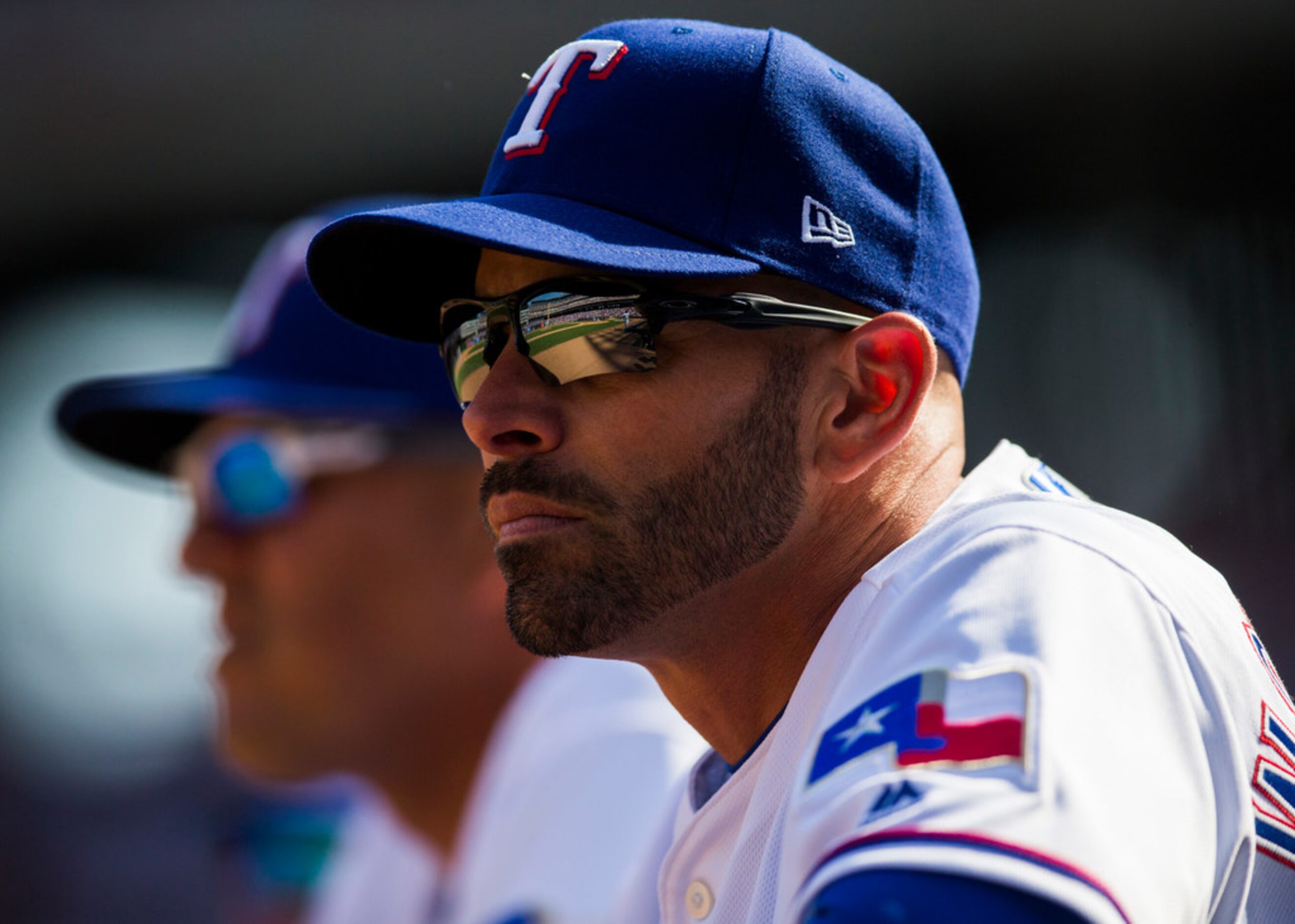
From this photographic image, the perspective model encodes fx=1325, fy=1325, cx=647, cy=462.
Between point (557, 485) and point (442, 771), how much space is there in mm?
1727

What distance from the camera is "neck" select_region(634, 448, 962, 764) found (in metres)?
1.61

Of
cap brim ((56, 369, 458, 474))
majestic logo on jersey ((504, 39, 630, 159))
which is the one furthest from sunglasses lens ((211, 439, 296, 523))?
majestic logo on jersey ((504, 39, 630, 159))

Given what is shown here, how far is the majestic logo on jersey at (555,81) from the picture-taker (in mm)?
1715

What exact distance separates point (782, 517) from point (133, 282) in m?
7.01

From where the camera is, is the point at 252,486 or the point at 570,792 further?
the point at 252,486

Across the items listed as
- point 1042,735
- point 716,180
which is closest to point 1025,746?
point 1042,735

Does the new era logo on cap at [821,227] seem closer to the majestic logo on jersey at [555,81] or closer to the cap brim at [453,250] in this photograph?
the cap brim at [453,250]

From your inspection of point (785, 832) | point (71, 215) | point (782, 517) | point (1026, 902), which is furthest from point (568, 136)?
point (71, 215)

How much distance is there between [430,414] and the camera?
309 centimetres

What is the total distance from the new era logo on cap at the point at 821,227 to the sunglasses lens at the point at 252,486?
1.89 metres

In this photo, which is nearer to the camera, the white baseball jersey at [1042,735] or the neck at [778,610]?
the white baseball jersey at [1042,735]

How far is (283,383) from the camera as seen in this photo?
10.5 feet

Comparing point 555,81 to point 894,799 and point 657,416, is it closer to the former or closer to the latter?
point 657,416

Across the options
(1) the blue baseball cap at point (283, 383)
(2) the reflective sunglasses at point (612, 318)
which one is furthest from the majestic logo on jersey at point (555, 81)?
(1) the blue baseball cap at point (283, 383)
